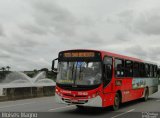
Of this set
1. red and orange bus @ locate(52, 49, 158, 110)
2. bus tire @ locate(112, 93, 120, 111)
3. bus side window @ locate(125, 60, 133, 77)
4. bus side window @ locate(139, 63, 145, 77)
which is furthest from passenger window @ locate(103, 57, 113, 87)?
bus side window @ locate(139, 63, 145, 77)

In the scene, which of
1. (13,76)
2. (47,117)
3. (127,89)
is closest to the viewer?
(47,117)

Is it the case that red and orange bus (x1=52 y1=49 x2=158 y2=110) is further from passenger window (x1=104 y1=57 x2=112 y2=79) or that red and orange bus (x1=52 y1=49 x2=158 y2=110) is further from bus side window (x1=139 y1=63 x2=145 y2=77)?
bus side window (x1=139 y1=63 x2=145 y2=77)

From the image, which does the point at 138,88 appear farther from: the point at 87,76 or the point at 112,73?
the point at 87,76

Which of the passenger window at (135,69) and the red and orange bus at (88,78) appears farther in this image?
the passenger window at (135,69)

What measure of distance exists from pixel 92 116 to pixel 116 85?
2999 millimetres

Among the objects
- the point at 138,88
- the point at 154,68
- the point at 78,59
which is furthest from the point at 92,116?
the point at 154,68

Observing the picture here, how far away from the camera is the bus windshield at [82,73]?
1689 cm

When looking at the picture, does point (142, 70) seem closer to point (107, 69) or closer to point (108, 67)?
point (108, 67)

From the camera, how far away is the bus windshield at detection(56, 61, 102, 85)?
16.9 meters

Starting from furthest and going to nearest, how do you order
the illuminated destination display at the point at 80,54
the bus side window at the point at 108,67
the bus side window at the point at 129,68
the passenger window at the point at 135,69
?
the passenger window at the point at 135,69, the bus side window at the point at 129,68, the bus side window at the point at 108,67, the illuminated destination display at the point at 80,54

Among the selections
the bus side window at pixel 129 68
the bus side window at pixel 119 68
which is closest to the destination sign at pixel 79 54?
the bus side window at pixel 119 68

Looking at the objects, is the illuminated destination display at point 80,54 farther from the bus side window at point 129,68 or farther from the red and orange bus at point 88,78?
the bus side window at point 129,68

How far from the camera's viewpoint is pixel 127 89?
21.1 meters

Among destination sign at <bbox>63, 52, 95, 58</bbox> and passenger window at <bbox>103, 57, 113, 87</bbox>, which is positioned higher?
destination sign at <bbox>63, 52, 95, 58</bbox>
